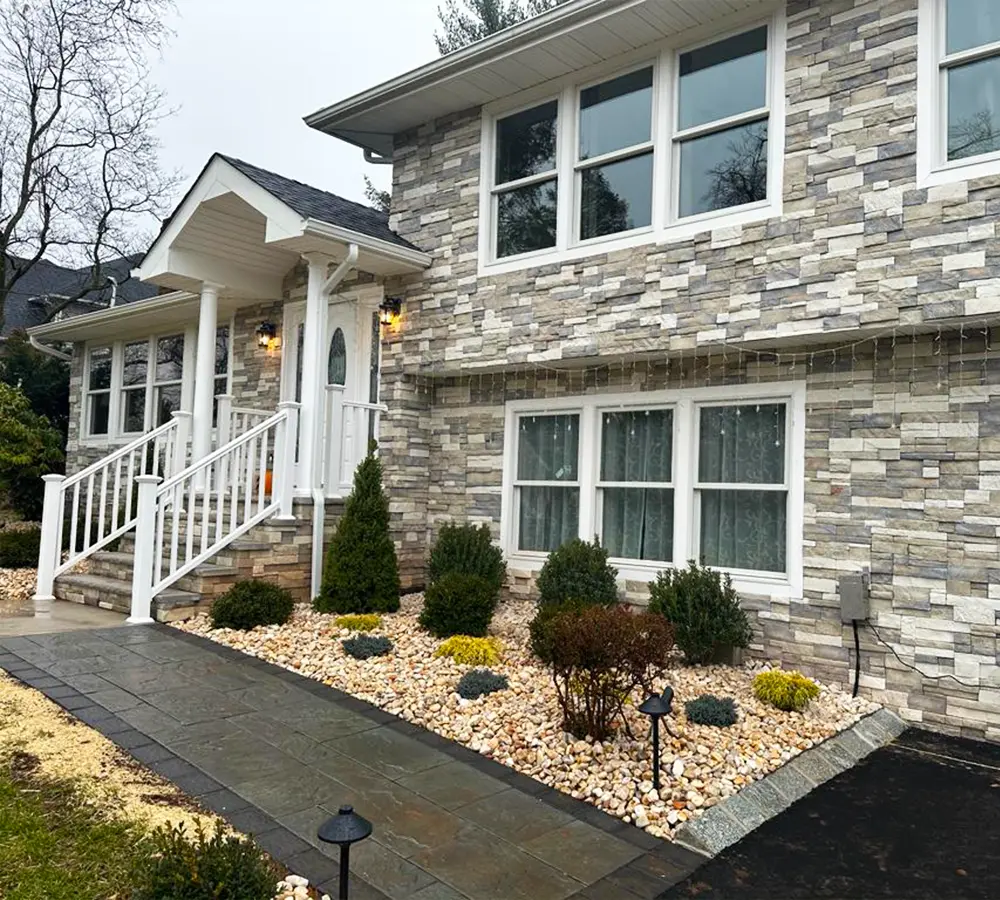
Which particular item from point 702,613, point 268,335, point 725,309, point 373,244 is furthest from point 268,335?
point 702,613

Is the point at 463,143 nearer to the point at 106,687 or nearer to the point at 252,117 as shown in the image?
the point at 106,687

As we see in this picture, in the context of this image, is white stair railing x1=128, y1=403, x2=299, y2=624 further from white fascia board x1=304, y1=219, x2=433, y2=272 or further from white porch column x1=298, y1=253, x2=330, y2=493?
white fascia board x1=304, y1=219, x2=433, y2=272

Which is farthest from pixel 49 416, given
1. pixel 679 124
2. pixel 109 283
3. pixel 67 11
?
pixel 679 124

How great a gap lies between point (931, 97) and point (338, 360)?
20.2 feet

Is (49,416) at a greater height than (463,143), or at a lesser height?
lesser

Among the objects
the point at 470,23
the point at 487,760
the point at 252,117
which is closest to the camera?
the point at 487,760

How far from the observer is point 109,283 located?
16.6 m

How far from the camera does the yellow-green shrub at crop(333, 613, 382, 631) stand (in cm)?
616

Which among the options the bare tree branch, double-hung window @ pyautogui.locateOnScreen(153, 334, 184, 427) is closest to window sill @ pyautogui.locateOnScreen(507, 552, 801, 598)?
double-hung window @ pyautogui.locateOnScreen(153, 334, 184, 427)

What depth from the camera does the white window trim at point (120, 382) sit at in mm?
10750

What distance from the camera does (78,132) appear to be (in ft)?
49.8

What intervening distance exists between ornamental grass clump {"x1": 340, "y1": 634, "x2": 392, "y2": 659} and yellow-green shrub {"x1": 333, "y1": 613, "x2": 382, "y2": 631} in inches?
13.6

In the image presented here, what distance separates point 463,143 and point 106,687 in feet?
19.0

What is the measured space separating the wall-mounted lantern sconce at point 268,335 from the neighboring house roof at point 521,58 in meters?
2.46
